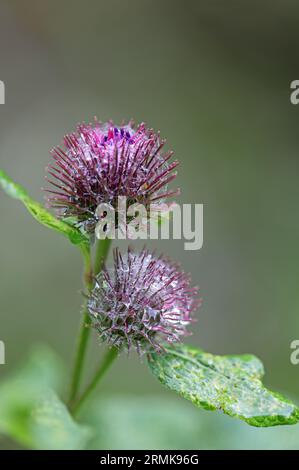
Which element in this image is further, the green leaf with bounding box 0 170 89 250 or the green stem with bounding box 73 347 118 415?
the green stem with bounding box 73 347 118 415

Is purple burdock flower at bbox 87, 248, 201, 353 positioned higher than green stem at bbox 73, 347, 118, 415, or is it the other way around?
purple burdock flower at bbox 87, 248, 201, 353

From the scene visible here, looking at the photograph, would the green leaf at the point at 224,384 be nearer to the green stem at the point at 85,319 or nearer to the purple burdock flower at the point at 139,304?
the purple burdock flower at the point at 139,304

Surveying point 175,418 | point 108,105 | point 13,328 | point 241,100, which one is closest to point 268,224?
point 241,100

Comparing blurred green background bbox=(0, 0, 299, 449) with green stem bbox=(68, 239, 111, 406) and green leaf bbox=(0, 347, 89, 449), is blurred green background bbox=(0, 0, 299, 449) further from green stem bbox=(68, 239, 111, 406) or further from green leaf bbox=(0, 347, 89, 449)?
green stem bbox=(68, 239, 111, 406)

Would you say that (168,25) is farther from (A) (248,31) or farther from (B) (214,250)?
(B) (214,250)

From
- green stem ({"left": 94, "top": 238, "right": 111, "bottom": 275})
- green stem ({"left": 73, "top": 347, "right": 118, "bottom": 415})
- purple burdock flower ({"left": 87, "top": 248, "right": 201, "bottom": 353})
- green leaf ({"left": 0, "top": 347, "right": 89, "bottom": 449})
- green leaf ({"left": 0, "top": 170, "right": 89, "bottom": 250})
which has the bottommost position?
green leaf ({"left": 0, "top": 347, "right": 89, "bottom": 449})

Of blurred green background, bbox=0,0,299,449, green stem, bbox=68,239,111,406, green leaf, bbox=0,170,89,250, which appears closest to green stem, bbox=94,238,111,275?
green stem, bbox=68,239,111,406

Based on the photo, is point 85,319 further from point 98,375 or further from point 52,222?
point 52,222

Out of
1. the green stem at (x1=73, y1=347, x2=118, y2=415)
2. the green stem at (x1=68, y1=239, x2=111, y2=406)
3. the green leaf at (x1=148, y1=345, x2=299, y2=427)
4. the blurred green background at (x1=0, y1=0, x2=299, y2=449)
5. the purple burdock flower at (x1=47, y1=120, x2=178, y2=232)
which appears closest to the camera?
the green leaf at (x1=148, y1=345, x2=299, y2=427)
